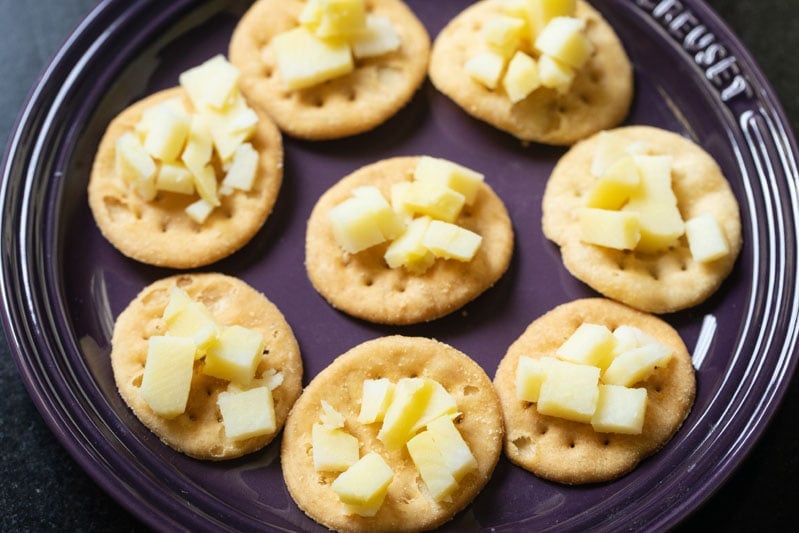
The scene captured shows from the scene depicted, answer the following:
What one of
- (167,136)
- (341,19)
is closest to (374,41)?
(341,19)

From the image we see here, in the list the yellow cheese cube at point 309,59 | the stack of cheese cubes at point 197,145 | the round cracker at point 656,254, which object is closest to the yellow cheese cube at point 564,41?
the round cracker at point 656,254

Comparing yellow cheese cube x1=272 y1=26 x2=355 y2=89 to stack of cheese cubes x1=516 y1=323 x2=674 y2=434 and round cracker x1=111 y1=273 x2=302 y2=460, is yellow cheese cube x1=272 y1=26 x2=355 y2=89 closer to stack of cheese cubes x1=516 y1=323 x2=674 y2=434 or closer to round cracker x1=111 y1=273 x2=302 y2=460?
round cracker x1=111 y1=273 x2=302 y2=460

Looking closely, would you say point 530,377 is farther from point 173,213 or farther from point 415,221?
point 173,213

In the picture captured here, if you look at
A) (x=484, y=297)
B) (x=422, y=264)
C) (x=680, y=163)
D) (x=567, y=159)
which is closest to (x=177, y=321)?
(x=422, y=264)

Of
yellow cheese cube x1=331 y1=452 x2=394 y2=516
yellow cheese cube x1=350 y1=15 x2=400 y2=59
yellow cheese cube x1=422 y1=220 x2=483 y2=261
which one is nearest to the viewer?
yellow cheese cube x1=331 y1=452 x2=394 y2=516

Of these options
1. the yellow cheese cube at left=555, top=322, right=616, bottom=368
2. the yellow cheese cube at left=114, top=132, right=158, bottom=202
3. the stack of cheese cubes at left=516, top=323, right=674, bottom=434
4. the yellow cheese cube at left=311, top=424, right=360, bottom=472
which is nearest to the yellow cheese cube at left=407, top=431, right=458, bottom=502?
the yellow cheese cube at left=311, top=424, right=360, bottom=472

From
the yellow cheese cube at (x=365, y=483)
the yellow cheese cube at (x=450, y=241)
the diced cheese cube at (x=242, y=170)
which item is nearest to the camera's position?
the yellow cheese cube at (x=365, y=483)

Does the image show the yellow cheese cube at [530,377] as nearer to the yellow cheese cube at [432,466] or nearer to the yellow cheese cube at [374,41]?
the yellow cheese cube at [432,466]
